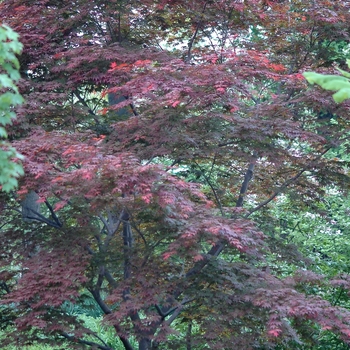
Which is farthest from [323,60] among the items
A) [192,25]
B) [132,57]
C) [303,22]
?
[132,57]

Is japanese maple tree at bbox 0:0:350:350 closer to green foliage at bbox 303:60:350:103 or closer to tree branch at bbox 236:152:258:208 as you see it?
tree branch at bbox 236:152:258:208

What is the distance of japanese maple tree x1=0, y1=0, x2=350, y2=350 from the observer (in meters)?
4.07

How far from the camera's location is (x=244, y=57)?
4.60 meters

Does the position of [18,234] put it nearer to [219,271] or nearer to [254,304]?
[219,271]

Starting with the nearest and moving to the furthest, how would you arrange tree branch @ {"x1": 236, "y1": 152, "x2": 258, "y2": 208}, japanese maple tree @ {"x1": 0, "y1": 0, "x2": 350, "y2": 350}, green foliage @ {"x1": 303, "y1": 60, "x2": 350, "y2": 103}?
1. green foliage @ {"x1": 303, "y1": 60, "x2": 350, "y2": 103}
2. japanese maple tree @ {"x1": 0, "y1": 0, "x2": 350, "y2": 350}
3. tree branch @ {"x1": 236, "y1": 152, "x2": 258, "y2": 208}

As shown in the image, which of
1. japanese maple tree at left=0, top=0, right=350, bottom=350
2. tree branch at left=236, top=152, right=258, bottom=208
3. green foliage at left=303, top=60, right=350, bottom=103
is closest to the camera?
green foliage at left=303, top=60, right=350, bottom=103

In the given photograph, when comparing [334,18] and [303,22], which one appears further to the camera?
[303,22]

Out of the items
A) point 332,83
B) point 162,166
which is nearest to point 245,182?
point 162,166

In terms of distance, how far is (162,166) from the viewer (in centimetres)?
399

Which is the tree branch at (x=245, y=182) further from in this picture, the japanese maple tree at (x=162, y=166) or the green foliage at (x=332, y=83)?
the green foliage at (x=332, y=83)

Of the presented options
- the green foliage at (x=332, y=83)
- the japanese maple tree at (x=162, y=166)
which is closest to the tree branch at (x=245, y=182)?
the japanese maple tree at (x=162, y=166)

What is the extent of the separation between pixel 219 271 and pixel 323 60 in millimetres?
2625

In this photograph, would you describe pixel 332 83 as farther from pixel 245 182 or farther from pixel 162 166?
pixel 245 182

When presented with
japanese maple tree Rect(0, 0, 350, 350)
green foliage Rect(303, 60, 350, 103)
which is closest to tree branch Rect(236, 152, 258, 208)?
japanese maple tree Rect(0, 0, 350, 350)
